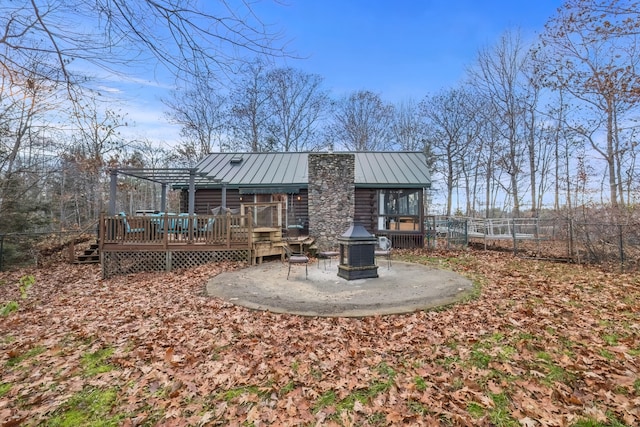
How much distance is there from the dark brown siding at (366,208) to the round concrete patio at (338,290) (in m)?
5.64

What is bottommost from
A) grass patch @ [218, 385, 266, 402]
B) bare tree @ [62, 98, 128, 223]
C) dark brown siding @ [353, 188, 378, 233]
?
grass patch @ [218, 385, 266, 402]

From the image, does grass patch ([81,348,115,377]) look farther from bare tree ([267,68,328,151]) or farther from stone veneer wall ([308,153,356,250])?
bare tree ([267,68,328,151])

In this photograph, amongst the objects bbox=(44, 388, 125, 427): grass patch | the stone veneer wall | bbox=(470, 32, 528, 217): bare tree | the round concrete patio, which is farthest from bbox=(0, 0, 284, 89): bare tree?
bbox=(470, 32, 528, 217): bare tree

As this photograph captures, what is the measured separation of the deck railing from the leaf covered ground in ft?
11.8

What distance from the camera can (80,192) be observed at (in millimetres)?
23906

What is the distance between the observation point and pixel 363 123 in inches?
1017

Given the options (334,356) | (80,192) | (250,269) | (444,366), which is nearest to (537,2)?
(444,366)

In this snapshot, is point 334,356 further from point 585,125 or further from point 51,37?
point 585,125

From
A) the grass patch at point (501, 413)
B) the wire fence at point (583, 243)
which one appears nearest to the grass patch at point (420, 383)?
the grass patch at point (501, 413)

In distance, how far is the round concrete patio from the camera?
17.6 ft

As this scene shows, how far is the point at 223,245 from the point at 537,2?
10.5 m

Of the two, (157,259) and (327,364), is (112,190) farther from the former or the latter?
(327,364)

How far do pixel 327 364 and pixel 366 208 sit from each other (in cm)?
1122

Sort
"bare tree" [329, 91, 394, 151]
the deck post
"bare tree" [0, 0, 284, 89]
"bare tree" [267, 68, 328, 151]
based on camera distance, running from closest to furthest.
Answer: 1. "bare tree" [0, 0, 284, 89]
2. the deck post
3. "bare tree" [267, 68, 328, 151]
4. "bare tree" [329, 91, 394, 151]
